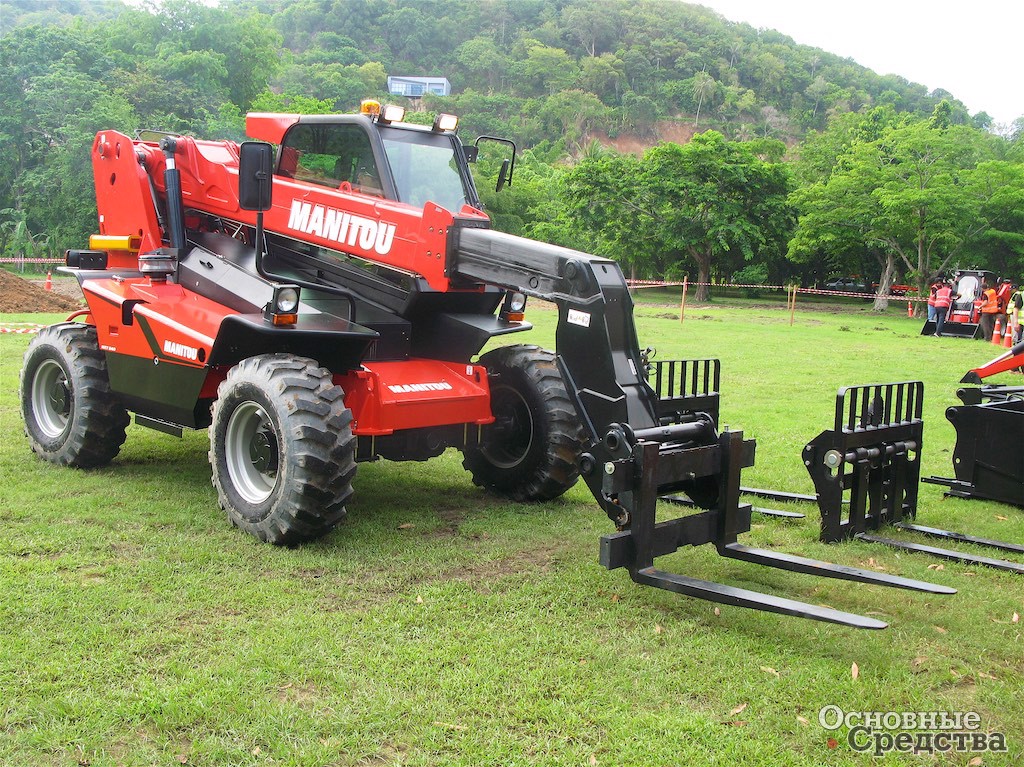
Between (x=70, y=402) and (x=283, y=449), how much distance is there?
10.6 feet

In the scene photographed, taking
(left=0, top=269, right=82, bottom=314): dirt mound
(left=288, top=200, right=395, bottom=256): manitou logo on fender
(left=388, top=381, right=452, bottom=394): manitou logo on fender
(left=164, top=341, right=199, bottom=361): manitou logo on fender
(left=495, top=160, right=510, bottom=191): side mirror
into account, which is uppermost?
(left=495, top=160, right=510, bottom=191): side mirror

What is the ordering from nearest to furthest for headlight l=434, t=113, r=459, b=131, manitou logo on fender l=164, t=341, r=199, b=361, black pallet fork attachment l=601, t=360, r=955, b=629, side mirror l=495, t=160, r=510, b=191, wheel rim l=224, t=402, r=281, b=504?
black pallet fork attachment l=601, t=360, r=955, b=629, wheel rim l=224, t=402, r=281, b=504, manitou logo on fender l=164, t=341, r=199, b=361, headlight l=434, t=113, r=459, b=131, side mirror l=495, t=160, r=510, b=191

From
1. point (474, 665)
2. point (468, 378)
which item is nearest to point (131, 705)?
point (474, 665)

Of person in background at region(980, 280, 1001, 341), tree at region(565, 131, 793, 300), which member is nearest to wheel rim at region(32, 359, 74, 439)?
person in background at region(980, 280, 1001, 341)

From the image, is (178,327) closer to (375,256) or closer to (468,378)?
(375,256)

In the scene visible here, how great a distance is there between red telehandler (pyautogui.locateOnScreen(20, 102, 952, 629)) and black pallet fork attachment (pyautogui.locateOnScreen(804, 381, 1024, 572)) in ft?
3.21

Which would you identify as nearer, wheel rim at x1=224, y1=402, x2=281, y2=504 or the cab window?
Answer: wheel rim at x1=224, y1=402, x2=281, y2=504

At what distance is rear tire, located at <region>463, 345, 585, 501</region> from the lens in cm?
696

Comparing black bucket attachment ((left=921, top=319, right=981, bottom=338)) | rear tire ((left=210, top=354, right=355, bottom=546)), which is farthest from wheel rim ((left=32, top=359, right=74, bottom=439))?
black bucket attachment ((left=921, top=319, right=981, bottom=338))

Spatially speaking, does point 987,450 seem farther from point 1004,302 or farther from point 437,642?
point 1004,302

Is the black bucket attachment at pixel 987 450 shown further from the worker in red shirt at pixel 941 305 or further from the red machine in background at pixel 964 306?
the red machine in background at pixel 964 306

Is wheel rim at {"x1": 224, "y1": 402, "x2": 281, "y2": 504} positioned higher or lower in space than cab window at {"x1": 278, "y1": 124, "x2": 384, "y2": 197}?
lower

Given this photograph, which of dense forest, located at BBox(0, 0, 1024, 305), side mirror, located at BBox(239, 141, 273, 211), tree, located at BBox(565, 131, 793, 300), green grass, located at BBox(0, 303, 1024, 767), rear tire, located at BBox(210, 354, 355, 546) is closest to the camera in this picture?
green grass, located at BBox(0, 303, 1024, 767)

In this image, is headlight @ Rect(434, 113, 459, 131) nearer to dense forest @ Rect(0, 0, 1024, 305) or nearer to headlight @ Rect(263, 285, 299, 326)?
headlight @ Rect(263, 285, 299, 326)
